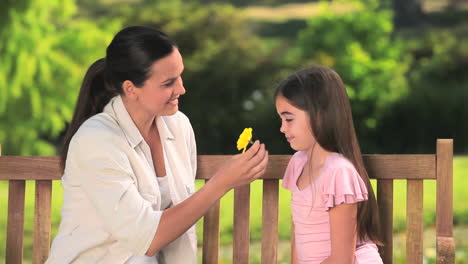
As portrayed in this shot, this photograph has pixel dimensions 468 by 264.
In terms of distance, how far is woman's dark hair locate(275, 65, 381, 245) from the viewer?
9.35ft

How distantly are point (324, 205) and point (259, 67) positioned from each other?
12.7 m

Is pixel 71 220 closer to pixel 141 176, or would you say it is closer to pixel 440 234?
pixel 141 176

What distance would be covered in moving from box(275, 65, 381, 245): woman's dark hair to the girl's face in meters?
0.02

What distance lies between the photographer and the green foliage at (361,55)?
13.5 metres

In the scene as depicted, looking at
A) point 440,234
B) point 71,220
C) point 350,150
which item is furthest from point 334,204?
point 71,220

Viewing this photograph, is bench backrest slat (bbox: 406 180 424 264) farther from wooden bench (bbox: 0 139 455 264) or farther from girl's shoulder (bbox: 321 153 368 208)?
girl's shoulder (bbox: 321 153 368 208)

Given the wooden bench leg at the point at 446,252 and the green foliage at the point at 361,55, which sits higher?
the wooden bench leg at the point at 446,252

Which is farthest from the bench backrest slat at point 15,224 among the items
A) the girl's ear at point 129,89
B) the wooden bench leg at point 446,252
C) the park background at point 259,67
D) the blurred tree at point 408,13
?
the blurred tree at point 408,13

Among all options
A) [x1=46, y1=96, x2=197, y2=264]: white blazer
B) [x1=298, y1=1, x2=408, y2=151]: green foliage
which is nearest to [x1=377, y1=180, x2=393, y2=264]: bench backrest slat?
[x1=46, y1=96, x2=197, y2=264]: white blazer

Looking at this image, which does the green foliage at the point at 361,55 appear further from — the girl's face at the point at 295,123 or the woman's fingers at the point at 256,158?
the woman's fingers at the point at 256,158

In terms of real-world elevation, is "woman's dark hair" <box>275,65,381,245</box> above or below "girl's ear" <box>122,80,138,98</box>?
below

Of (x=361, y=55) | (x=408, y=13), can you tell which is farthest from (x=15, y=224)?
(x=408, y=13)

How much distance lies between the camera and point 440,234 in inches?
127

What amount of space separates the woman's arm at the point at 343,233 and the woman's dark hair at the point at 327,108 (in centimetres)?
7
